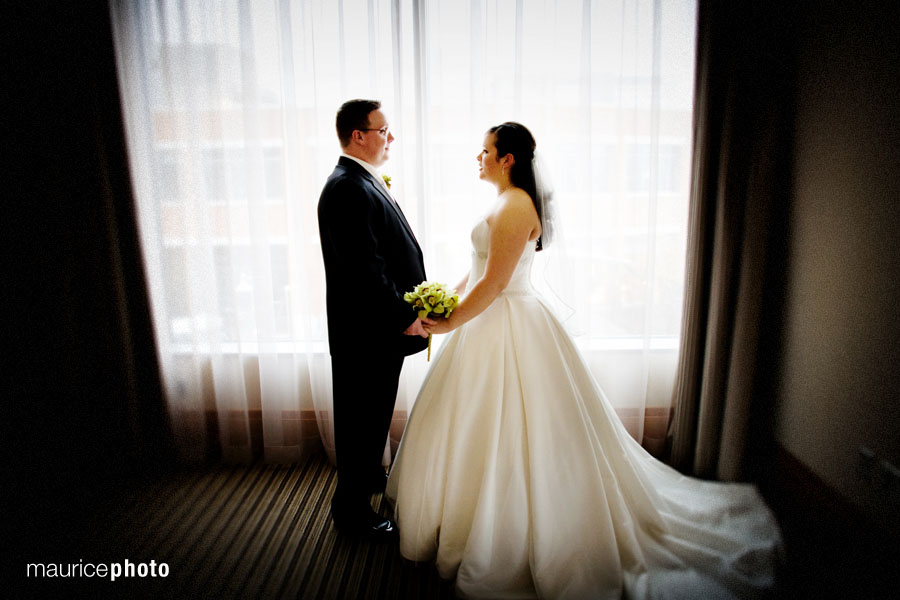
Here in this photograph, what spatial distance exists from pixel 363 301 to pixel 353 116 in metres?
0.80

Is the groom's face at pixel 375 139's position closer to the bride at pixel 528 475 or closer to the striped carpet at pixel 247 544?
the bride at pixel 528 475

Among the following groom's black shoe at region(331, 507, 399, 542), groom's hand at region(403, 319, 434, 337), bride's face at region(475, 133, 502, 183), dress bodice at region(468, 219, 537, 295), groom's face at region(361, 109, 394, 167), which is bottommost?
groom's black shoe at region(331, 507, 399, 542)

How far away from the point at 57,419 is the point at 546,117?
310 cm

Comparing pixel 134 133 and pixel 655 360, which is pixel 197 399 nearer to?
pixel 134 133

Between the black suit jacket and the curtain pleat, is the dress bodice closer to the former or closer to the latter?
the black suit jacket

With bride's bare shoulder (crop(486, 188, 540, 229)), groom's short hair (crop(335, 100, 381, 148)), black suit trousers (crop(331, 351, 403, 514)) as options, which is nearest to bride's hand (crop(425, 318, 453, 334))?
black suit trousers (crop(331, 351, 403, 514))

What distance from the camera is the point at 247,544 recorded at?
206 centimetres

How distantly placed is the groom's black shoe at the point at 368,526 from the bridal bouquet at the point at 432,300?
3.15 feet

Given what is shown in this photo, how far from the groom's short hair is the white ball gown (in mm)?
681

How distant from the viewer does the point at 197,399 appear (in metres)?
2.67

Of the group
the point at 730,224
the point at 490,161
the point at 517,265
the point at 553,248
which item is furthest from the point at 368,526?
the point at 730,224

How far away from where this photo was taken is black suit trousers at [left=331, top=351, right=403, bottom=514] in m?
1.99

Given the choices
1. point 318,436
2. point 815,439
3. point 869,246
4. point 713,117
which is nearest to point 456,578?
point 318,436

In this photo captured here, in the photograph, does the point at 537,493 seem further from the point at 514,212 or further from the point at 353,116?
the point at 353,116
